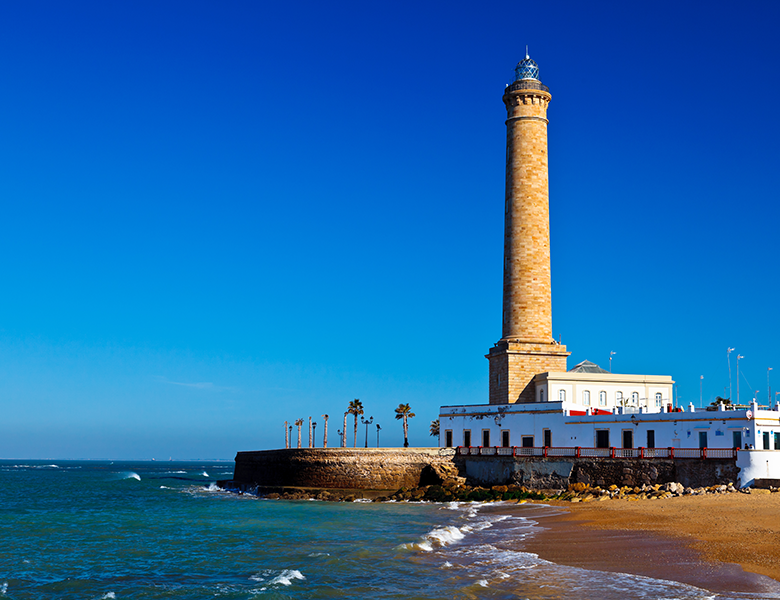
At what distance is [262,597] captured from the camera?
18078 mm

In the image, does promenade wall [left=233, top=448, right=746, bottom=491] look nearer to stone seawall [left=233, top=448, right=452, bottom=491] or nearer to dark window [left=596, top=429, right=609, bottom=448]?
stone seawall [left=233, top=448, right=452, bottom=491]

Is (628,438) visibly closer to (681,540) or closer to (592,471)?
(592,471)

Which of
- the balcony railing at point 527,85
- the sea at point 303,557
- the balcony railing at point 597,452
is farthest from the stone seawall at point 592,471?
the balcony railing at point 527,85

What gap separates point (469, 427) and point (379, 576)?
28072 millimetres

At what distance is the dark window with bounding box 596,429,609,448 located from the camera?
40500 mm

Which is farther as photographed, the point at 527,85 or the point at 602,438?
the point at 527,85

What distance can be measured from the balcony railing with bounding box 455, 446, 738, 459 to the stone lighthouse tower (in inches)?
217

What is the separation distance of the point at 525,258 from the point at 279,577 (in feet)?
110

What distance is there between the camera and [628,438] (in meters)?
39.7

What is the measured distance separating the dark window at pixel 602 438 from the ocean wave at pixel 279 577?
23615 mm

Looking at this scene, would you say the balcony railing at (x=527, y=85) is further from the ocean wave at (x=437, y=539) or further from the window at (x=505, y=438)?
the ocean wave at (x=437, y=539)

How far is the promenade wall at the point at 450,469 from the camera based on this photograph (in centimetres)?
3531

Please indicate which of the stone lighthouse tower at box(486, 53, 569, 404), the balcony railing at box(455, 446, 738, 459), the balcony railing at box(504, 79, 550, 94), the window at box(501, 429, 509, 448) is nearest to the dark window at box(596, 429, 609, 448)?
the balcony railing at box(455, 446, 738, 459)

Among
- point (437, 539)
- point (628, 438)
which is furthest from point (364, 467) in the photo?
point (437, 539)
